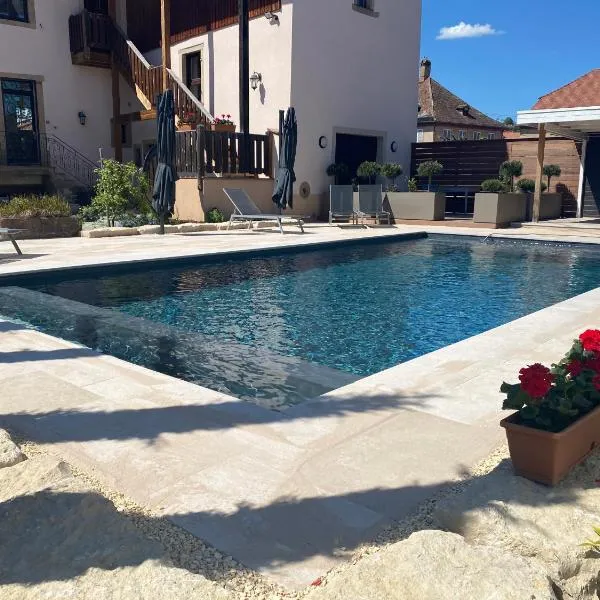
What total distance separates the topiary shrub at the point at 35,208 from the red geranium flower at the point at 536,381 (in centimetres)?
1166

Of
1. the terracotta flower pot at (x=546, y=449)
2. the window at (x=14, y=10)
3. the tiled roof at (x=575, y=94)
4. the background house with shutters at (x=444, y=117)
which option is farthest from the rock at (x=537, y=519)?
the background house with shutters at (x=444, y=117)

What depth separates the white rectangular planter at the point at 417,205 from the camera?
16844mm

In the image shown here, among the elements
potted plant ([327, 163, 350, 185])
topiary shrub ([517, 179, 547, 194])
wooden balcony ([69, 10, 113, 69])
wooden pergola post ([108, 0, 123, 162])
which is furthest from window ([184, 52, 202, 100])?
topiary shrub ([517, 179, 547, 194])

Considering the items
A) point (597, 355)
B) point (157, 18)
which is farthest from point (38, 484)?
point (157, 18)

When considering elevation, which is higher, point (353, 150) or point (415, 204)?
point (353, 150)

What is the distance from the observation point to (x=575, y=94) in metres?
19.4

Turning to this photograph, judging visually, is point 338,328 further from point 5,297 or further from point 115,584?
point 115,584

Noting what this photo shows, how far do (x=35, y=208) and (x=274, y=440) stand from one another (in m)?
10.9

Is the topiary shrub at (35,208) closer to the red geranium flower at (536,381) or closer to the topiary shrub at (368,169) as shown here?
the topiary shrub at (368,169)

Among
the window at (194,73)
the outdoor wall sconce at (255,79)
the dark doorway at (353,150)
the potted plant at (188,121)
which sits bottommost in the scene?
the dark doorway at (353,150)

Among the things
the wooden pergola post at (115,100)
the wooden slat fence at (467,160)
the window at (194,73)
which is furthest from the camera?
the wooden pergola post at (115,100)

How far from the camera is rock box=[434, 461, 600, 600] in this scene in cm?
198

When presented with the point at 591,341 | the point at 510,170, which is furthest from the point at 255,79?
the point at 591,341

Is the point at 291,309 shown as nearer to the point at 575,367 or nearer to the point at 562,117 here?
the point at 575,367
